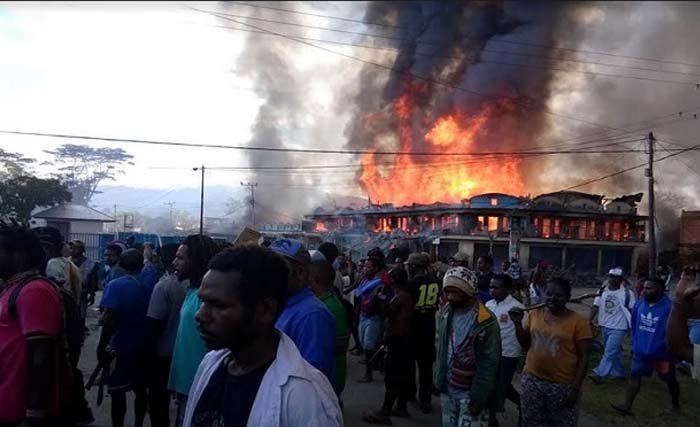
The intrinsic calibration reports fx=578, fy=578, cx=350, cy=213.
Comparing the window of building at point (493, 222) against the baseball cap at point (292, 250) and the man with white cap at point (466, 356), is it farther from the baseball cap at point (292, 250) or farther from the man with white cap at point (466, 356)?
the baseball cap at point (292, 250)

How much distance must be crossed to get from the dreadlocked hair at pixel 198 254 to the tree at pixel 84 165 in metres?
75.4

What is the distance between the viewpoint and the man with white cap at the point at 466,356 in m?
Answer: 3.93

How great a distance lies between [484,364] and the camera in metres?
3.95

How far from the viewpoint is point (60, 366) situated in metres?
2.95

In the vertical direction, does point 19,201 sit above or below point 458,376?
above

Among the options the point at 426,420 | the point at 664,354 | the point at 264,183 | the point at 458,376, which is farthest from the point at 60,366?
the point at 264,183

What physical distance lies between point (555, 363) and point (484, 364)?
89 cm

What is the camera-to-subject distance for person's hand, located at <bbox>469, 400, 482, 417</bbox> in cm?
389

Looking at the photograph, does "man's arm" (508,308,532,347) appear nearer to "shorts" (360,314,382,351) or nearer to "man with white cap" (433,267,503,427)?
"man with white cap" (433,267,503,427)

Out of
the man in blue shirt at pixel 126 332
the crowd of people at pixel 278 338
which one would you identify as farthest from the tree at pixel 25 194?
the man in blue shirt at pixel 126 332

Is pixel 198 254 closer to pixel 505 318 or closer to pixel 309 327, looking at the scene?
pixel 309 327

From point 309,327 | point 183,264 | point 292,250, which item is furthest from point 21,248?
point 309,327

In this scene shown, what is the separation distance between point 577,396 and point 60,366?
3621 millimetres

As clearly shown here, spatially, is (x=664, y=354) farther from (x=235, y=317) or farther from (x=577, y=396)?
(x=235, y=317)
